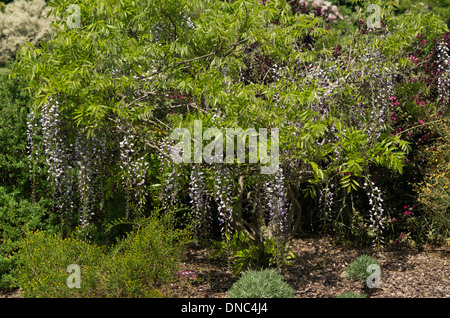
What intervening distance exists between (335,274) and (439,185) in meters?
1.60

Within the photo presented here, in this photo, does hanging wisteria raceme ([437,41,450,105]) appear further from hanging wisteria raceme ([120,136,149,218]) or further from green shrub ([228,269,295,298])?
hanging wisteria raceme ([120,136,149,218])

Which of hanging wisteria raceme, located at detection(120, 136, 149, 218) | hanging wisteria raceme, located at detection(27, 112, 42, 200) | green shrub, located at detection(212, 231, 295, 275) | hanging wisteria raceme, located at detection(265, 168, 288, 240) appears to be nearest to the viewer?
hanging wisteria raceme, located at detection(265, 168, 288, 240)

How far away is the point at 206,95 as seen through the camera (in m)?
4.41

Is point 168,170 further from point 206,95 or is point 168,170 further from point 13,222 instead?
point 13,222

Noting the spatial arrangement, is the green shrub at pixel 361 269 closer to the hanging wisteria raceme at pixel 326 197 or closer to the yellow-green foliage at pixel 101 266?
the hanging wisteria raceme at pixel 326 197

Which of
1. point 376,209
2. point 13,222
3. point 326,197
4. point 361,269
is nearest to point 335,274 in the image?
point 361,269

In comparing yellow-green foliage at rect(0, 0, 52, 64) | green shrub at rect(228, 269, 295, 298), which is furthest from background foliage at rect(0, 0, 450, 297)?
yellow-green foliage at rect(0, 0, 52, 64)

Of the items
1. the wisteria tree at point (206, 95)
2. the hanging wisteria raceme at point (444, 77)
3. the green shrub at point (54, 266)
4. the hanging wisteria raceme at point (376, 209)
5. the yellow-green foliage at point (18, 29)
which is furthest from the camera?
the yellow-green foliage at point (18, 29)

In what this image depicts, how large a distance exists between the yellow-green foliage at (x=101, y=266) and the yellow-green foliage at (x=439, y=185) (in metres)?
2.89

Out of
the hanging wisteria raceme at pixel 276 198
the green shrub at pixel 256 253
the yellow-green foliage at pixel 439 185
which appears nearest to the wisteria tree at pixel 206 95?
the hanging wisteria raceme at pixel 276 198

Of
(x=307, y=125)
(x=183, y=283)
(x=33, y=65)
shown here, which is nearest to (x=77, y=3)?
(x=33, y=65)

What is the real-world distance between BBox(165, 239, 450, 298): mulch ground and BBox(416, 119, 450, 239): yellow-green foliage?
44cm

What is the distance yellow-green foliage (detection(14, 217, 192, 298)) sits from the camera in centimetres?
421

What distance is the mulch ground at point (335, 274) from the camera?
4785 millimetres
